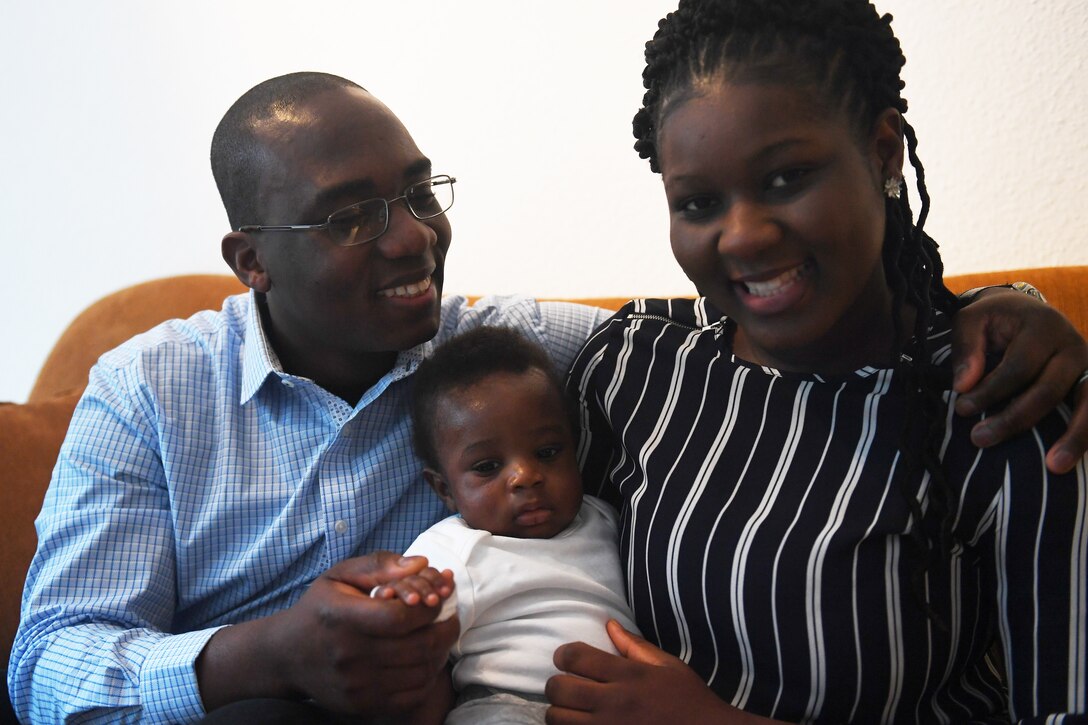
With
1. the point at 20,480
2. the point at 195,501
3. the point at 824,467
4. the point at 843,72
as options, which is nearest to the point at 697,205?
the point at 843,72

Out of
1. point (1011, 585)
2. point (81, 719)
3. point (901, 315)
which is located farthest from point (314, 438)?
point (1011, 585)

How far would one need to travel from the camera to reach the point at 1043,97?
6.25 feet

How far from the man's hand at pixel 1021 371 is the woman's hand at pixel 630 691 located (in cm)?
43

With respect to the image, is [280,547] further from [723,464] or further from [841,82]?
[841,82]

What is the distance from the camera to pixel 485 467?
55.1 inches

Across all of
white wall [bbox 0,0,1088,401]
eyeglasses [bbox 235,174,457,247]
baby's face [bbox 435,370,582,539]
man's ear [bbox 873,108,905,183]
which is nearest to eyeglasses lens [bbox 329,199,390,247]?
eyeglasses [bbox 235,174,457,247]

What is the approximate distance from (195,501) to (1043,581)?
1.16m

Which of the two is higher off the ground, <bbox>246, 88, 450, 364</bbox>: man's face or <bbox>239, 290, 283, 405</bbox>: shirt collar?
<bbox>246, 88, 450, 364</bbox>: man's face

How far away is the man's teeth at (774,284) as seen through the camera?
1.09m

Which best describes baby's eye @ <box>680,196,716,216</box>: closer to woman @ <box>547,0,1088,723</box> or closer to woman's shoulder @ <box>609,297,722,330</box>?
woman @ <box>547,0,1088,723</box>

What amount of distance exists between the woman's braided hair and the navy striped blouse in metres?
0.02

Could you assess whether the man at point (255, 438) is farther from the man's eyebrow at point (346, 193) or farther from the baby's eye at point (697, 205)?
the baby's eye at point (697, 205)

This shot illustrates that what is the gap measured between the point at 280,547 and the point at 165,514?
0.61 ft

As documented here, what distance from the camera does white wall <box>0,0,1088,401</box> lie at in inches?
76.3
